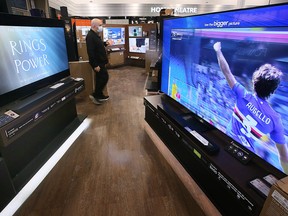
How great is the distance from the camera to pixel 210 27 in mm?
1483

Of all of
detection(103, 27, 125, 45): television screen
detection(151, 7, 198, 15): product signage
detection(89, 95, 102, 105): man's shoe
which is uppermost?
detection(151, 7, 198, 15): product signage

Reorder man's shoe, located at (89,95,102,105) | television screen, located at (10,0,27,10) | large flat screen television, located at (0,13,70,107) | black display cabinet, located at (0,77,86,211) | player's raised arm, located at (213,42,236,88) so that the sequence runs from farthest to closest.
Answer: man's shoe, located at (89,95,102,105), television screen, located at (10,0,27,10), large flat screen television, located at (0,13,70,107), black display cabinet, located at (0,77,86,211), player's raised arm, located at (213,42,236,88)

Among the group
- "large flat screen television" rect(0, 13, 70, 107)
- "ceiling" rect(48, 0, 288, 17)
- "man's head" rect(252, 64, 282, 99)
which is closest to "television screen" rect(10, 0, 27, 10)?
"large flat screen television" rect(0, 13, 70, 107)

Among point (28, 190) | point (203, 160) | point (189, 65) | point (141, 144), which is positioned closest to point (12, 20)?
point (28, 190)

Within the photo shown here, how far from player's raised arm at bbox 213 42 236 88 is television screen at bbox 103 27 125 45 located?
6.50 m

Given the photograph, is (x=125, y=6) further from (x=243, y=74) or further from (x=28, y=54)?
(x=243, y=74)

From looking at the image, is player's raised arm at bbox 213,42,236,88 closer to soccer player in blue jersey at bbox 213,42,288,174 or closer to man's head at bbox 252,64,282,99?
soccer player in blue jersey at bbox 213,42,288,174

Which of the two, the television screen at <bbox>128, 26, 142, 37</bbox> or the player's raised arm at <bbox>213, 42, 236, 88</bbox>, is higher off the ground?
the television screen at <bbox>128, 26, 142, 37</bbox>

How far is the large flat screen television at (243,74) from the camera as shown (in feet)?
3.40

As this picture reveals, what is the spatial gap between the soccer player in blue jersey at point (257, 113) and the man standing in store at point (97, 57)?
2.61 metres

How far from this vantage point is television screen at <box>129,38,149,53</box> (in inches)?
287

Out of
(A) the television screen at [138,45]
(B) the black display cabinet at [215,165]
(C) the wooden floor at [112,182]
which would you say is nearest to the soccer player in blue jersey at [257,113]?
(B) the black display cabinet at [215,165]

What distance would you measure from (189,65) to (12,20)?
1660mm

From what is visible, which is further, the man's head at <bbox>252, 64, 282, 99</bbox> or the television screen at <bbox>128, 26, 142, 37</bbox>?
the television screen at <bbox>128, 26, 142, 37</bbox>
